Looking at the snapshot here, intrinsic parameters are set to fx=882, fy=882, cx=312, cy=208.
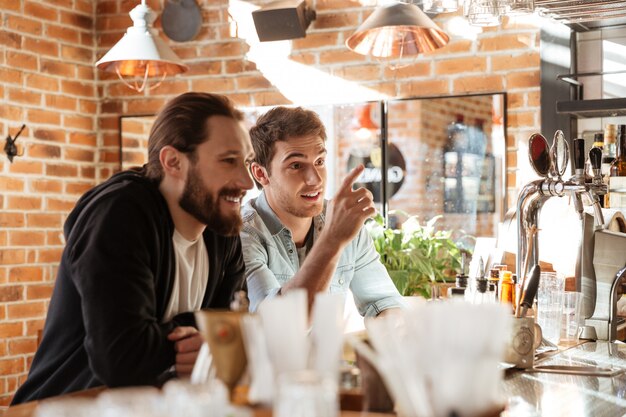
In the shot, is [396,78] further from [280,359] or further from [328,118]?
[280,359]

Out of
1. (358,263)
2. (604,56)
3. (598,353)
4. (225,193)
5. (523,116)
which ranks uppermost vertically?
(604,56)

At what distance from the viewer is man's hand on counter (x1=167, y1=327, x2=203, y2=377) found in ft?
5.67

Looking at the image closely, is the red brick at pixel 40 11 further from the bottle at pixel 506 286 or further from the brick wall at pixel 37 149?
the bottle at pixel 506 286

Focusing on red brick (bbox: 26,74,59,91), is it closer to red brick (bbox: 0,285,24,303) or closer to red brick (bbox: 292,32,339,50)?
red brick (bbox: 0,285,24,303)

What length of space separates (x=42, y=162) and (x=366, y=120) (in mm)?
1695

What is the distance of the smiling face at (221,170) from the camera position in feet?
6.64

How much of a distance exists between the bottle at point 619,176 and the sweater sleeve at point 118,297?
7.19 ft

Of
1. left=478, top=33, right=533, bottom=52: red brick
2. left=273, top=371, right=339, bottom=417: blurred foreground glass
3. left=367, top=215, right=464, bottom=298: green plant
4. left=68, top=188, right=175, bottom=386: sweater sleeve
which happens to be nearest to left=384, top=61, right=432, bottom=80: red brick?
left=478, top=33, right=533, bottom=52: red brick

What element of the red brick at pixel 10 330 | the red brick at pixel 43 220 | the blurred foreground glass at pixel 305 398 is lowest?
the red brick at pixel 10 330

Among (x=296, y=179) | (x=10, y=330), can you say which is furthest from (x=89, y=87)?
(x=296, y=179)

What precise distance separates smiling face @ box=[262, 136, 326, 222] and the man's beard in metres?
0.63

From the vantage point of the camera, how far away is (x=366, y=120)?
4.31 m

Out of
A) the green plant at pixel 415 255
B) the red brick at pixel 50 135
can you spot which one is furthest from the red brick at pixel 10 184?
the green plant at pixel 415 255

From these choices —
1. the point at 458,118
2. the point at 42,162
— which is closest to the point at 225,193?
the point at 458,118
